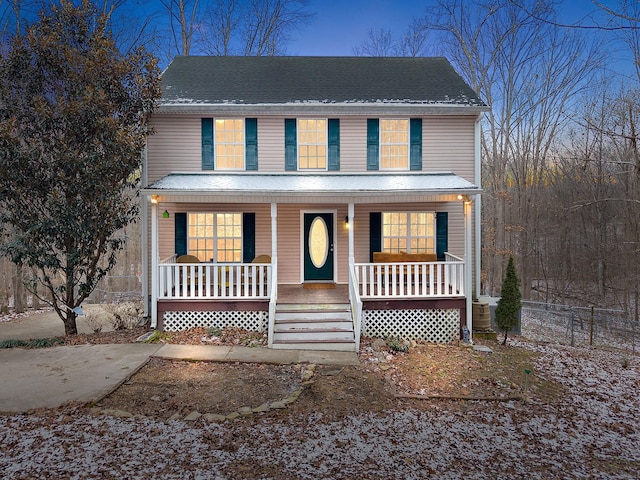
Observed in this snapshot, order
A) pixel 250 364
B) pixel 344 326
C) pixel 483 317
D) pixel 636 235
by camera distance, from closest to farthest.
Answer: pixel 250 364, pixel 344 326, pixel 483 317, pixel 636 235

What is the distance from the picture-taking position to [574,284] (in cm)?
1936

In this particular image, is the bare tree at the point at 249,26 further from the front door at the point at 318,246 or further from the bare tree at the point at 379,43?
the front door at the point at 318,246

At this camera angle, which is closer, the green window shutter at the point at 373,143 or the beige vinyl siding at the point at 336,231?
the green window shutter at the point at 373,143

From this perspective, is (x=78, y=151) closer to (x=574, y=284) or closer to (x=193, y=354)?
(x=193, y=354)

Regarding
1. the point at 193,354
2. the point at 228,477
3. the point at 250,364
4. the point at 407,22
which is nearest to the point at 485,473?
the point at 228,477

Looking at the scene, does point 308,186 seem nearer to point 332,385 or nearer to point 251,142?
point 251,142

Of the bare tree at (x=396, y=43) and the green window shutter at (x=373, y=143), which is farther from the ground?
the bare tree at (x=396, y=43)

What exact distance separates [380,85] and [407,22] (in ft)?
36.9

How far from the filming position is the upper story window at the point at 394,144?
1061 cm

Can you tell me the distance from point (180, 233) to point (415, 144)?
6.84 metres

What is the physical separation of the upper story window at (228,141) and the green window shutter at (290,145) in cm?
117

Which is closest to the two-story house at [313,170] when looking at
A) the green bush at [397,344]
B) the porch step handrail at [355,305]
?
the porch step handrail at [355,305]

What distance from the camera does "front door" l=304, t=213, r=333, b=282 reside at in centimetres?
1084

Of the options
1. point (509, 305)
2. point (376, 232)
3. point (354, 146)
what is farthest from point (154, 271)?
point (509, 305)
